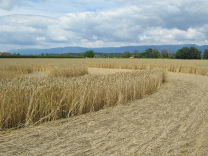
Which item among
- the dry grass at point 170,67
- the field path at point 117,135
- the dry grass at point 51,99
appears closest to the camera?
the field path at point 117,135

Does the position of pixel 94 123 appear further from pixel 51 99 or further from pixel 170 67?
pixel 170 67

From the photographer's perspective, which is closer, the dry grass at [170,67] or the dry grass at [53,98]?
the dry grass at [53,98]

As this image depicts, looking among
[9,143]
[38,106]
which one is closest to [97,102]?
[38,106]

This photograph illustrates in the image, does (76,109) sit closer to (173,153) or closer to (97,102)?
(97,102)

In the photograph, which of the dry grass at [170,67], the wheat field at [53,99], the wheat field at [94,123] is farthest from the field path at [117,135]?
the dry grass at [170,67]

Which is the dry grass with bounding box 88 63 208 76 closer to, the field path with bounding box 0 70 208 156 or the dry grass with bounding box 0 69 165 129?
the dry grass with bounding box 0 69 165 129

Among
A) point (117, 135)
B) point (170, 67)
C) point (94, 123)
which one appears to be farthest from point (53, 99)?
point (170, 67)

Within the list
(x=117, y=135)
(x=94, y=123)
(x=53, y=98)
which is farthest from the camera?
(x=53, y=98)

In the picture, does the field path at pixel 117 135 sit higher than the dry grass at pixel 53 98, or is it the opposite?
the dry grass at pixel 53 98

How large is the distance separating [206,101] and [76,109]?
5.14 meters

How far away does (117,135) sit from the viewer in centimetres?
373

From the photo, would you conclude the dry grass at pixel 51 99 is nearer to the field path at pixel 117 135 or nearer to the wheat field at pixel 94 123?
the wheat field at pixel 94 123

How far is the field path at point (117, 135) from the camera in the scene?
3.15 m

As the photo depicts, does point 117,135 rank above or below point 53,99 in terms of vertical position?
below
